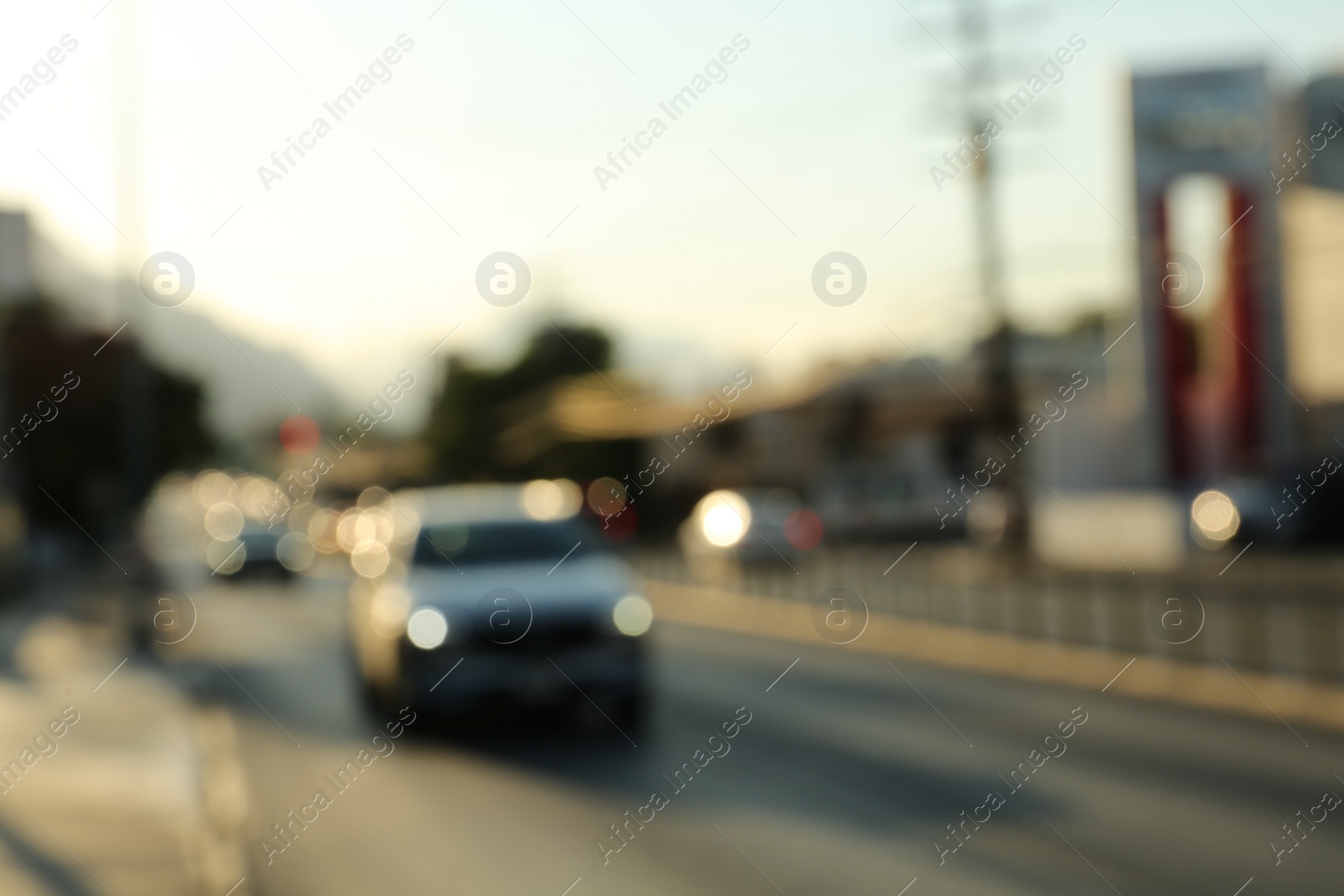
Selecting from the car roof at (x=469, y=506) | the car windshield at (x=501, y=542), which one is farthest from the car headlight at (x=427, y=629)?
the car roof at (x=469, y=506)

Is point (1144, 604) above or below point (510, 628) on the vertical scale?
below

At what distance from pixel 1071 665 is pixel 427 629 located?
712 cm

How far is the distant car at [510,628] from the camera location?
1157 cm

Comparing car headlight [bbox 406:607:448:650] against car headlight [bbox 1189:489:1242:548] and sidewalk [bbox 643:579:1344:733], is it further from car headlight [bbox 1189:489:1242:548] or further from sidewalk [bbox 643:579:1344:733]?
car headlight [bbox 1189:489:1242:548]

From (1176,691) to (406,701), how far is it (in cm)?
673

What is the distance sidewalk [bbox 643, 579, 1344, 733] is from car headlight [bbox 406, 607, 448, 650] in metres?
6.13

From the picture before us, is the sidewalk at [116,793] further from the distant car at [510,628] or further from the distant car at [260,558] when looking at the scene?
the distant car at [260,558]

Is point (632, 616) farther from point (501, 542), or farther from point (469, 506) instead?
point (469, 506)

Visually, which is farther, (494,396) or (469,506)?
(494,396)

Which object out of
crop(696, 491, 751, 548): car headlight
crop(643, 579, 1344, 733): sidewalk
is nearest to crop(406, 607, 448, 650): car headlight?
crop(643, 579, 1344, 733): sidewalk

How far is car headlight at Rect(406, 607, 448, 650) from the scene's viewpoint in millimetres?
11594

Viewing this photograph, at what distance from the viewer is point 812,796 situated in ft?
30.0

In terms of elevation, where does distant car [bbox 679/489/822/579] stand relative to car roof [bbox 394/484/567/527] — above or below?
below

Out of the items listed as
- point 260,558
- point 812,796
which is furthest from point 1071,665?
point 260,558
